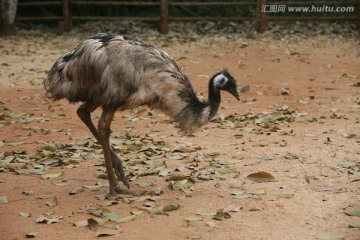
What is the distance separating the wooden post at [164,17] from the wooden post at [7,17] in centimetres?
347

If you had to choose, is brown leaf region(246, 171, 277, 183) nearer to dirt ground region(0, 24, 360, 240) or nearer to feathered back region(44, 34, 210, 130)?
dirt ground region(0, 24, 360, 240)

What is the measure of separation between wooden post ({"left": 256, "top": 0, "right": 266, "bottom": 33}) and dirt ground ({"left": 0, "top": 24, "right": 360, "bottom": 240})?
4.61m

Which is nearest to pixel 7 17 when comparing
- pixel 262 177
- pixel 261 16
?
pixel 261 16

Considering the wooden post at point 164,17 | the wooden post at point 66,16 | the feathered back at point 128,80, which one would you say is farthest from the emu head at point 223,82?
the wooden post at point 66,16

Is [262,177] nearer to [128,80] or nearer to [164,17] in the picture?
[128,80]

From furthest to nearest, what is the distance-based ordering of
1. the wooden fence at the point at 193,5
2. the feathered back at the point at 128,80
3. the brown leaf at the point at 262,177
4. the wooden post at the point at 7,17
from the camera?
the wooden fence at the point at 193,5 < the wooden post at the point at 7,17 < the brown leaf at the point at 262,177 < the feathered back at the point at 128,80

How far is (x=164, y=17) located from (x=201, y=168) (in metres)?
10.0

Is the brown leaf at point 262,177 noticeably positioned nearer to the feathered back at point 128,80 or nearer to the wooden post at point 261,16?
the feathered back at point 128,80

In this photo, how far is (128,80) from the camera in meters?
5.23

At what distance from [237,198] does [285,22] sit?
11714 millimetres

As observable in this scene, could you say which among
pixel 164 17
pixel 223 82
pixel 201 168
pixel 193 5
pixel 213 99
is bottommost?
pixel 201 168

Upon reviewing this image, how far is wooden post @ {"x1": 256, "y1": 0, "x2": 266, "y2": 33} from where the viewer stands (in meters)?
15.2

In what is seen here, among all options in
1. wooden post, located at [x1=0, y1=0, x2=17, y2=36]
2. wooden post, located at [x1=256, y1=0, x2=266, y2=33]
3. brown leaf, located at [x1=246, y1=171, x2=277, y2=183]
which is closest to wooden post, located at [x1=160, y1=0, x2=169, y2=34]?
wooden post, located at [x1=256, y1=0, x2=266, y2=33]

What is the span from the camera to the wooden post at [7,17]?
14.7 meters
